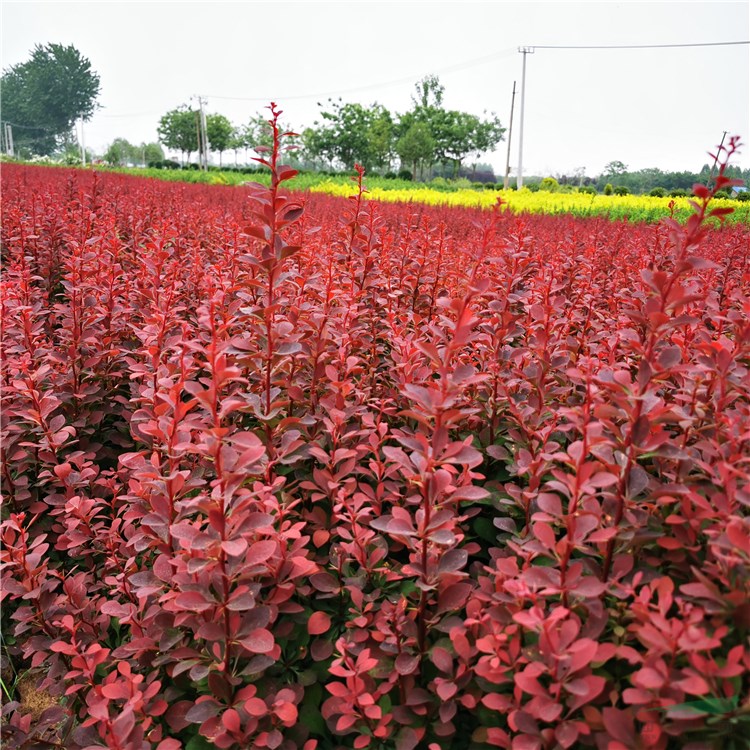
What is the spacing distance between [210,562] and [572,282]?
2588mm

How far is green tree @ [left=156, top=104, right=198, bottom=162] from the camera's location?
65.5m

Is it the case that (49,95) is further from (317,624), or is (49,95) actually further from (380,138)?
(317,624)

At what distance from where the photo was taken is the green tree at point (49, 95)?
87.8 m

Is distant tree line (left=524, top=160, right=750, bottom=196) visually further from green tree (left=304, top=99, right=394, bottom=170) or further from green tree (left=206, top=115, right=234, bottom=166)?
green tree (left=206, top=115, right=234, bottom=166)

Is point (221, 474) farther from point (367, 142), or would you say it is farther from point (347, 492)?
point (367, 142)

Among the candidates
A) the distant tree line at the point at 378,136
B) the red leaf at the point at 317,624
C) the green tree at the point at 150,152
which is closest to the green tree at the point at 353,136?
the distant tree line at the point at 378,136

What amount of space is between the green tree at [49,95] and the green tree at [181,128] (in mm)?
32412

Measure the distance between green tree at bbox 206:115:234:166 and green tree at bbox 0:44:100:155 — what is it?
36717 mm

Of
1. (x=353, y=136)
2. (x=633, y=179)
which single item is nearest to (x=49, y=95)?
(x=353, y=136)

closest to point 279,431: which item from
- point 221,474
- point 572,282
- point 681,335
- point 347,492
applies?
point 347,492

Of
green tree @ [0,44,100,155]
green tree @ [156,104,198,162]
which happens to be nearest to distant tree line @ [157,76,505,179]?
green tree @ [156,104,198,162]

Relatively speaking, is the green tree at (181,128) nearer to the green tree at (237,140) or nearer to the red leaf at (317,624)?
the green tree at (237,140)

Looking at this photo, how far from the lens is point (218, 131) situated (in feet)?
217

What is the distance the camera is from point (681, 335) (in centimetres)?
191
